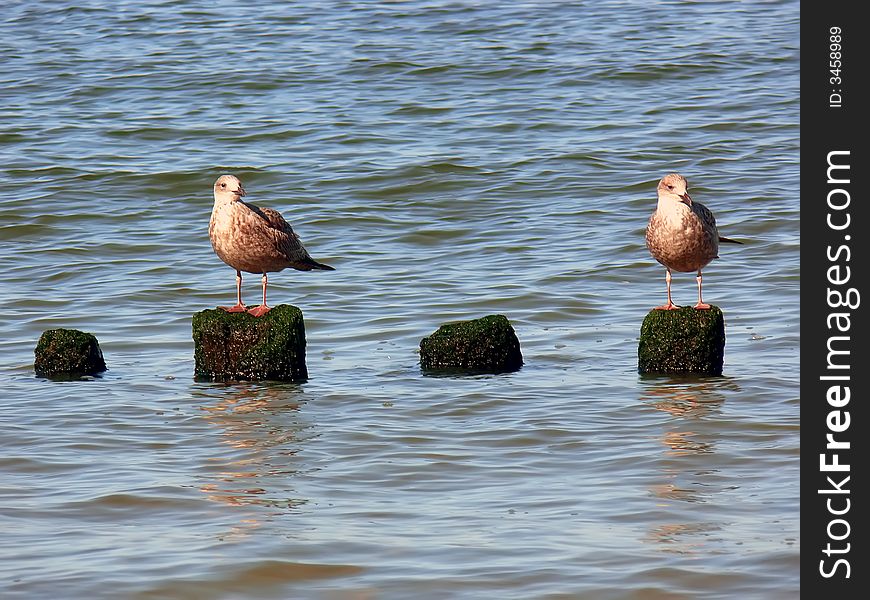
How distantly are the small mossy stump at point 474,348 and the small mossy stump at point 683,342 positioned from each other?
0.93 m

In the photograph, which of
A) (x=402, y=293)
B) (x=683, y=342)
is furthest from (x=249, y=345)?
(x=402, y=293)

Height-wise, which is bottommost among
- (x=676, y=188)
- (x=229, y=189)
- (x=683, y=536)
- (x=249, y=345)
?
(x=683, y=536)

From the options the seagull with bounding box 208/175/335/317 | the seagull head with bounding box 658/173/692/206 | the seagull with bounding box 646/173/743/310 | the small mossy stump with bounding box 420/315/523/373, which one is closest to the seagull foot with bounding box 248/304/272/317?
the seagull with bounding box 208/175/335/317

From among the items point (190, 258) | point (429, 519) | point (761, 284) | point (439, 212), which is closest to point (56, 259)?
point (190, 258)

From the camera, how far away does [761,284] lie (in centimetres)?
1277

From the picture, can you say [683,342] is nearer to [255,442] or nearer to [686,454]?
[686,454]

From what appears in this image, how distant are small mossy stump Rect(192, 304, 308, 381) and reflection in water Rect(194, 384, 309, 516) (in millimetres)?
139

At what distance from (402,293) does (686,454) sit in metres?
5.12

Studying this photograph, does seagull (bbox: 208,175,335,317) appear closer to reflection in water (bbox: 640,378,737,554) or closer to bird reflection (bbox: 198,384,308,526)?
bird reflection (bbox: 198,384,308,526)

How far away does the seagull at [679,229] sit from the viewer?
10109mm

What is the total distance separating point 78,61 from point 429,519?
19.2m

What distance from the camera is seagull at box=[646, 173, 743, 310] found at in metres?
10.1

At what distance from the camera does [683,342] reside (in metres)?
9.85
